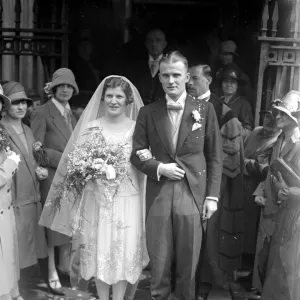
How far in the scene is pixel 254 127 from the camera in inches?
243

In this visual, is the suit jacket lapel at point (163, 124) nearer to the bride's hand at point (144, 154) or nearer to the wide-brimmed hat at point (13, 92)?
the bride's hand at point (144, 154)

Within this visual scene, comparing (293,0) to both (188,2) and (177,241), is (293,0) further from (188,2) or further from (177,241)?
(177,241)

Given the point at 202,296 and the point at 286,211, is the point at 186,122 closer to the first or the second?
the point at 286,211

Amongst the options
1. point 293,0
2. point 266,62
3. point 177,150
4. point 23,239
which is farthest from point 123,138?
point 293,0

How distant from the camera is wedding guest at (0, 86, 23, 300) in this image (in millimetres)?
4516

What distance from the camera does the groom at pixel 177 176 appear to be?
4355 millimetres

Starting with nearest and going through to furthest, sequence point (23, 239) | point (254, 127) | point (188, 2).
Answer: point (23, 239) < point (254, 127) < point (188, 2)

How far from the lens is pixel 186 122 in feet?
14.6

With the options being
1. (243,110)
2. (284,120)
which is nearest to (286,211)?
(284,120)

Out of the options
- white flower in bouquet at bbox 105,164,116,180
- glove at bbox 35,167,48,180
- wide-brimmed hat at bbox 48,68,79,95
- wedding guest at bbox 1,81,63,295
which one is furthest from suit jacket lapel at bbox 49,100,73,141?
white flower in bouquet at bbox 105,164,116,180

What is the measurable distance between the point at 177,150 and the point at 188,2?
448cm

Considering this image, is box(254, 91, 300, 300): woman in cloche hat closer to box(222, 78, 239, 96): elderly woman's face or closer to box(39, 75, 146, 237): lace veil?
box(39, 75, 146, 237): lace veil

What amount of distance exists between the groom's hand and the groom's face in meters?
0.56

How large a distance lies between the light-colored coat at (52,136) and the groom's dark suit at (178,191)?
1.18 metres
